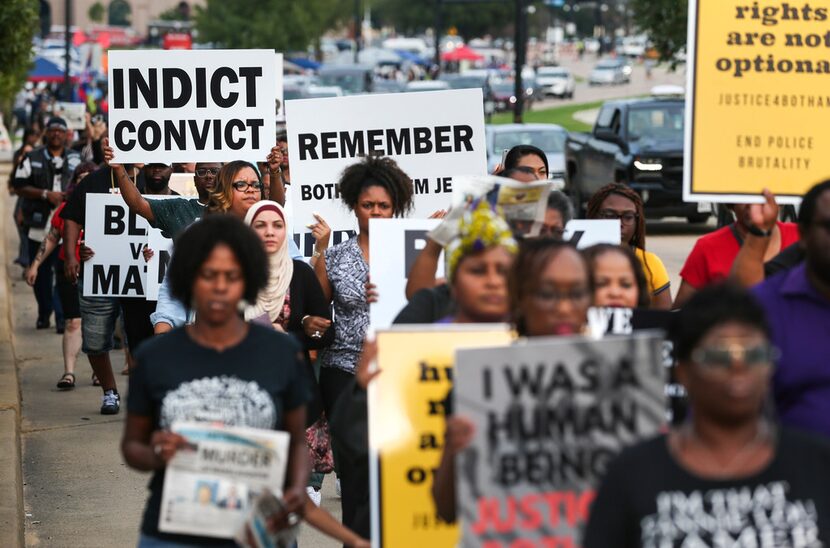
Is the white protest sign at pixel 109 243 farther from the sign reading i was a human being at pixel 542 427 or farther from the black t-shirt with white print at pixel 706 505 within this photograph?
the black t-shirt with white print at pixel 706 505

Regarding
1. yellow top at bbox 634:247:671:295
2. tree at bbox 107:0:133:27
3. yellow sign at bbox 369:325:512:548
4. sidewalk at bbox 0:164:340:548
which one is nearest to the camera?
yellow sign at bbox 369:325:512:548

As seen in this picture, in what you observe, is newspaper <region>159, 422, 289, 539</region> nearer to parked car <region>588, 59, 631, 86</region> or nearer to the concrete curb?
the concrete curb

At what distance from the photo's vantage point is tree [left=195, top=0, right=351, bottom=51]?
72.1 meters

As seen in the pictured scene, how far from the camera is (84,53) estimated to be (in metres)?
47.9

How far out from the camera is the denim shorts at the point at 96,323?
11.5 meters

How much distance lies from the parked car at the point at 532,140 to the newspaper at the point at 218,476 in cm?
2271

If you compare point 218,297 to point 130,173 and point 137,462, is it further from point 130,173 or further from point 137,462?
point 130,173

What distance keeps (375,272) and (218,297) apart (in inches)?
84.2

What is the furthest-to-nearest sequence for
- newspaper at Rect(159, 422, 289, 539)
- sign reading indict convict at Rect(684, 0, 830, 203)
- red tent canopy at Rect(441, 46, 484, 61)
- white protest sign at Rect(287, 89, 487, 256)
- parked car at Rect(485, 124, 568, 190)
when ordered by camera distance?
1. red tent canopy at Rect(441, 46, 484, 61)
2. parked car at Rect(485, 124, 568, 190)
3. white protest sign at Rect(287, 89, 487, 256)
4. sign reading indict convict at Rect(684, 0, 830, 203)
5. newspaper at Rect(159, 422, 289, 539)

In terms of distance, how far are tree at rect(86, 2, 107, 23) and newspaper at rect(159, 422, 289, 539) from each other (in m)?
148

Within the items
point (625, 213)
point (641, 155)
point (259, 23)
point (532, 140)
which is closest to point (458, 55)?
point (259, 23)

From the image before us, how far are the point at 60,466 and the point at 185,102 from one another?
227 cm

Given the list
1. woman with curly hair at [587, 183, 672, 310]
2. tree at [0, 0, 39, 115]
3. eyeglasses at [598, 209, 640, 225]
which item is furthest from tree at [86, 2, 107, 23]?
eyeglasses at [598, 209, 640, 225]

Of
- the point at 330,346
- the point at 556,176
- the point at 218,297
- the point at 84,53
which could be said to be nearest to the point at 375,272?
the point at 330,346
